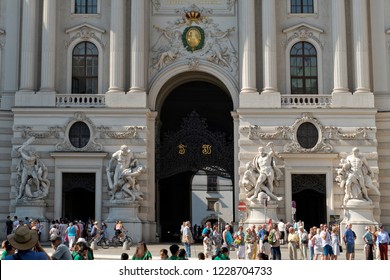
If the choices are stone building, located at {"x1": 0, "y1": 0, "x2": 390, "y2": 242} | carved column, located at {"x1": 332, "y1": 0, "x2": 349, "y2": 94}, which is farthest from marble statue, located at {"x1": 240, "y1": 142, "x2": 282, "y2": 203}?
carved column, located at {"x1": 332, "y1": 0, "x2": 349, "y2": 94}

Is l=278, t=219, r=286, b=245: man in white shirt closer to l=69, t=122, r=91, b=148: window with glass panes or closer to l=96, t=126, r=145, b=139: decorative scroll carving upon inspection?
l=96, t=126, r=145, b=139: decorative scroll carving

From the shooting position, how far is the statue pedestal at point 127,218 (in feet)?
140

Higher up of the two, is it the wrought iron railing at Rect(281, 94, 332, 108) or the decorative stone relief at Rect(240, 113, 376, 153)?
the wrought iron railing at Rect(281, 94, 332, 108)

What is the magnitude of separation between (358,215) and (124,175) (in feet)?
44.6

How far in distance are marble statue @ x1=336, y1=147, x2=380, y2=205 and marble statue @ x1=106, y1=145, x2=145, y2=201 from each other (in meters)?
11.8

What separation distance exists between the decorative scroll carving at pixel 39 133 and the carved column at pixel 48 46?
8.16 feet

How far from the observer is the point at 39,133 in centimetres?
4409

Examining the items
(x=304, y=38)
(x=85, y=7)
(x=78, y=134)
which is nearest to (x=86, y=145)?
(x=78, y=134)

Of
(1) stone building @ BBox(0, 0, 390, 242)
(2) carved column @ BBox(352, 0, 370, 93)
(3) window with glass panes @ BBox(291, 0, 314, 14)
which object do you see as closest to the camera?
(1) stone building @ BBox(0, 0, 390, 242)

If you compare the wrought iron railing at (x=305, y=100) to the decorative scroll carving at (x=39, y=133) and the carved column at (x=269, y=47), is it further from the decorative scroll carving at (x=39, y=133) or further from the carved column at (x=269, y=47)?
the decorative scroll carving at (x=39, y=133)

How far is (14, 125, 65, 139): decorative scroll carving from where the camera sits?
1732 inches
